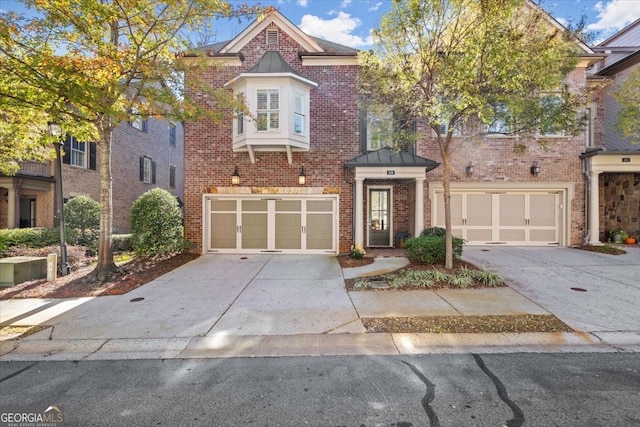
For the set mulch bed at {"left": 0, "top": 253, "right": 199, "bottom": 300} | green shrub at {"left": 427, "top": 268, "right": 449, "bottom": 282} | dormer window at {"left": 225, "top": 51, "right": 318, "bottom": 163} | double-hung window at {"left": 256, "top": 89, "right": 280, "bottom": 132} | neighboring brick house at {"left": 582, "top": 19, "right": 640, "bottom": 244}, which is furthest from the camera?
neighboring brick house at {"left": 582, "top": 19, "right": 640, "bottom": 244}

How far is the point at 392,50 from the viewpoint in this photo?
22.6ft

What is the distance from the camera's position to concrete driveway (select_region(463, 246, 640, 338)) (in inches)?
188

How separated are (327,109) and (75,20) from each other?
7392mm

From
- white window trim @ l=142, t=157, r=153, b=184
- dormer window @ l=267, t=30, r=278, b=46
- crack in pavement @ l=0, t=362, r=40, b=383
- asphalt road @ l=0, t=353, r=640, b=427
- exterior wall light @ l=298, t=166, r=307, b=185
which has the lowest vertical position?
crack in pavement @ l=0, t=362, r=40, b=383

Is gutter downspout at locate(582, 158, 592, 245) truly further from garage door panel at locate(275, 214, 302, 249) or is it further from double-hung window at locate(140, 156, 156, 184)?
double-hung window at locate(140, 156, 156, 184)

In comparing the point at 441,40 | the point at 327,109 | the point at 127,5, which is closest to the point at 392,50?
the point at 441,40

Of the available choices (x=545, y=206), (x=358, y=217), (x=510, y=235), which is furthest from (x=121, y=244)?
(x=545, y=206)

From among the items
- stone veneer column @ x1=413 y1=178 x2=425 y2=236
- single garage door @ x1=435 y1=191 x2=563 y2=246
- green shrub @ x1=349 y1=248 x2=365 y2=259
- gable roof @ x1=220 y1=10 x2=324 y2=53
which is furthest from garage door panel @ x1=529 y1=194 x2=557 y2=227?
gable roof @ x1=220 y1=10 x2=324 y2=53

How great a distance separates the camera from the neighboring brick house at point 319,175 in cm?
1095

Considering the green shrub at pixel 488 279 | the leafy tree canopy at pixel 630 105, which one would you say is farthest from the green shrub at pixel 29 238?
the leafy tree canopy at pixel 630 105

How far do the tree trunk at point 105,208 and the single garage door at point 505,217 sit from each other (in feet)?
36.4

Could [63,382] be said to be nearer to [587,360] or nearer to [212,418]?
[212,418]

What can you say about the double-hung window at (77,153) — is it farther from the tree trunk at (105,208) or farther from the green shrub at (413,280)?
the green shrub at (413,280)

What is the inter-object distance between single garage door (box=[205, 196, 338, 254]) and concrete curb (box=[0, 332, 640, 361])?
22.3 feet
